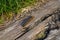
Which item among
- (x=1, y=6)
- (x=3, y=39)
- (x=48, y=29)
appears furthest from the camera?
(x=1, y=6)

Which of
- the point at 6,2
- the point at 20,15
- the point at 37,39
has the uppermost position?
the point at 6,2

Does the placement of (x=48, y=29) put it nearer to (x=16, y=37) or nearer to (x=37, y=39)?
(x=37, y=39)

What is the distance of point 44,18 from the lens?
3238 millimetres

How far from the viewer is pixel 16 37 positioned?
9.56 ft

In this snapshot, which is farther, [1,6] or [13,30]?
[1,6]

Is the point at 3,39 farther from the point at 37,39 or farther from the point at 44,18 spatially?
the point at 44,18

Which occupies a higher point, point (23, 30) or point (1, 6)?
point (1, 6)

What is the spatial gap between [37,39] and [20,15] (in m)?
0.57

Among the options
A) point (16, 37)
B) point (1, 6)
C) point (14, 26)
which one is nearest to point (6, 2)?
point (1, 6)

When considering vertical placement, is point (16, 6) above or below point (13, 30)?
above

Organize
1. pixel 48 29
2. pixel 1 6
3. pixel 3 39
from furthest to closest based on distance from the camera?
1. pixel 1 6
2. pixel 48 29
3. pixel 3 39

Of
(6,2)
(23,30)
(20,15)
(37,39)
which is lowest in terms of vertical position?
(37,39)

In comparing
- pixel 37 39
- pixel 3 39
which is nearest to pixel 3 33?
pixel 3 39

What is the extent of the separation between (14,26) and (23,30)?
0.52 ft
